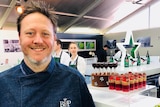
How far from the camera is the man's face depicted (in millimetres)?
973

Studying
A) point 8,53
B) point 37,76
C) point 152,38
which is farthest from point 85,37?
point 37,76

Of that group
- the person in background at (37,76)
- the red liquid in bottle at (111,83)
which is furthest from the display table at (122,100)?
the person in background at (37,76)

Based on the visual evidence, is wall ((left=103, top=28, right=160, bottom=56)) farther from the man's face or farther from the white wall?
the man's face

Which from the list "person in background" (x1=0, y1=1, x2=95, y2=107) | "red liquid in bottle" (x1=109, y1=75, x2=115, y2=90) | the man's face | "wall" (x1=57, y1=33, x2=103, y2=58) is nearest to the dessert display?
"red liquid in bottle" (x1=109, y1=75, x2=115, y2=90)

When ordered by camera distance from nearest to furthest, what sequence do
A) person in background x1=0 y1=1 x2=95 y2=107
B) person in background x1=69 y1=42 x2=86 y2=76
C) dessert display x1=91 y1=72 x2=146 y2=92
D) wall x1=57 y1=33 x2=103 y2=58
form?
person in background x1=0 y1=1 x2=95 y2=107, dessert display x1=91 y1=72 x2=146 y2=92, person in background x1=69 y1=42 x2=86 y2=76, wall x1=57 y1=33 x2=103 y2=58

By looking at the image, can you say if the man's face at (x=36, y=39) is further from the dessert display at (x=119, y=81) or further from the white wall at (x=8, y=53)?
the white wall at (x=8, y=53)

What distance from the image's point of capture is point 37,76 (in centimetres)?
100

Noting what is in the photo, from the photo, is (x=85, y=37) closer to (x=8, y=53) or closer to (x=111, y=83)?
(x=8, y=53)

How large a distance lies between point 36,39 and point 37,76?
0.22 metres

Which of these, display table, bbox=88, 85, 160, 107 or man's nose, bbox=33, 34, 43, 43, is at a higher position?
man's nose, bbox=33, 34, 43, 43

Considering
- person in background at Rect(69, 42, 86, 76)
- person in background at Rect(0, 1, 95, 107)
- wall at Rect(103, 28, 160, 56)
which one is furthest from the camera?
wall at Rect(103, 28, 160, 56)

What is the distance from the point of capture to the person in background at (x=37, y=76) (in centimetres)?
96

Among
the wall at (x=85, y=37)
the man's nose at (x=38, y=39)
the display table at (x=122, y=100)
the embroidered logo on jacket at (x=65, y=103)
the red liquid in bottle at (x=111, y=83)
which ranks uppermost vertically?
the wall at (x=85, y=37)

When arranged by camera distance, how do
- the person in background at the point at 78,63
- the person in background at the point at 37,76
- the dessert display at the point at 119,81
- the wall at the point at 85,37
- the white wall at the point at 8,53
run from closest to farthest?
the person in background at the point at 37,76 → the dessert display at the point at 119,81 → the person in background at the point at 78,63 → the white wall at the point at 8,53 → the wall at the point at 85,37
